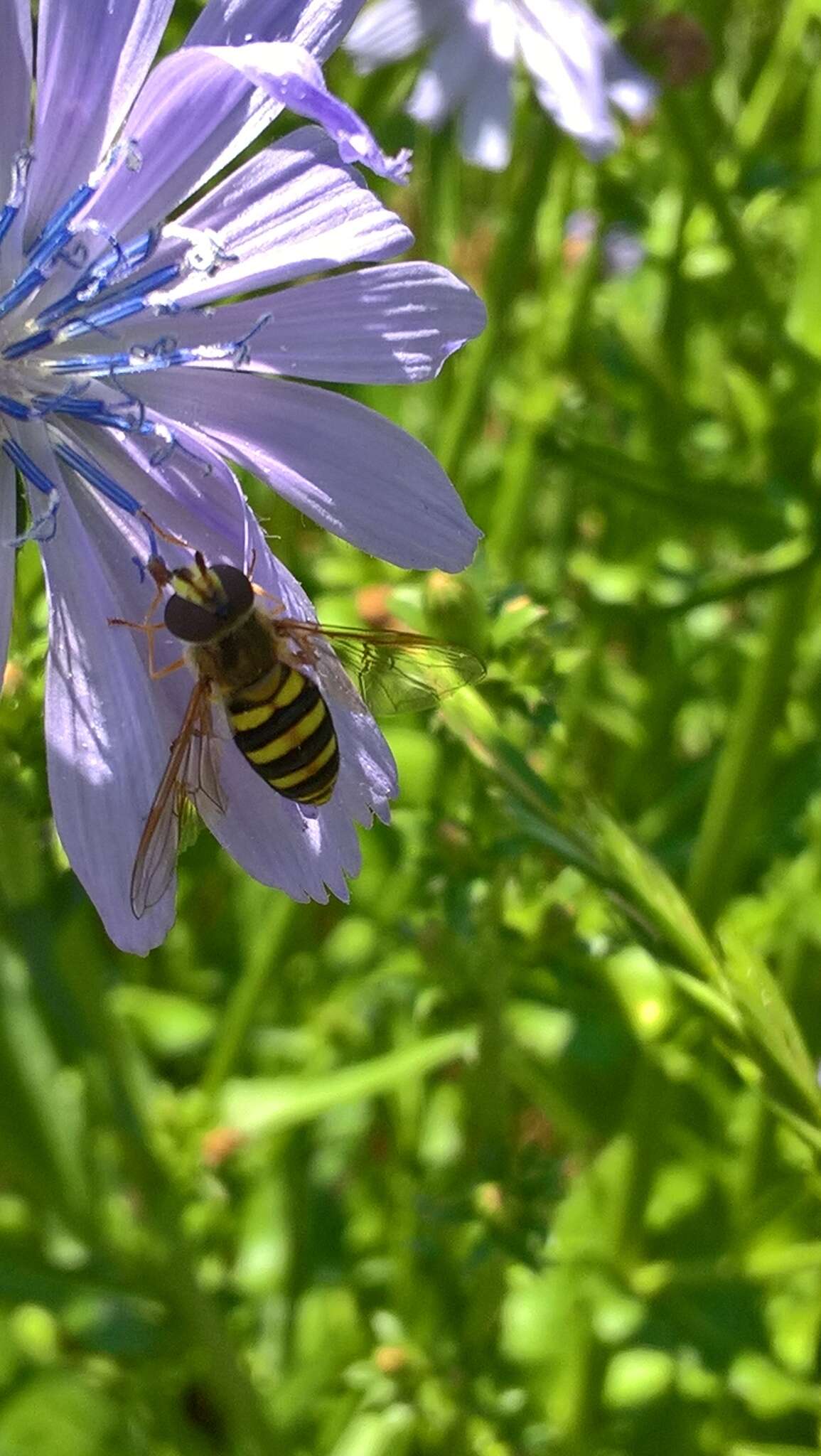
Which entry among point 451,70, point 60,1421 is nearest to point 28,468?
point 451,70

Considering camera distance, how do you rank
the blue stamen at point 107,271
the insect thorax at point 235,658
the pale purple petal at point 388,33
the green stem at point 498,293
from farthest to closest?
the pale purple petal at point 388,33 → the green stem at point 498,293 → the insect thorax at point 235,658 → the blue stamen at point 107,271

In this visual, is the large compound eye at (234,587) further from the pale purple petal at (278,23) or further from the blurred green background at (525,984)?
the pale purple petal at (278,23)

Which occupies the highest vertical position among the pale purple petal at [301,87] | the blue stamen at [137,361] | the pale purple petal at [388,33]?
the pale purple petal at [301,87]

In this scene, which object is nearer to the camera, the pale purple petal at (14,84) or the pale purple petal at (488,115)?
the pale purple petal at (14,84)

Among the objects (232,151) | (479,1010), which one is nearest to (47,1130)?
(479,1010)

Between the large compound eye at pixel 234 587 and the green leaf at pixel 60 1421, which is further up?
the large compound eye at pixel 234 587

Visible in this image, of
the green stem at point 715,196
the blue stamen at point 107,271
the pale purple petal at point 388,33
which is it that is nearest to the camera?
the blue stamen at point 107,271

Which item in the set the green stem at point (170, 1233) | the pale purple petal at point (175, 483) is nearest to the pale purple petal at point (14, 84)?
the pale purple petal at point (175, 483)

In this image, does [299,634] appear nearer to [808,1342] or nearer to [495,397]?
[808,1342]
